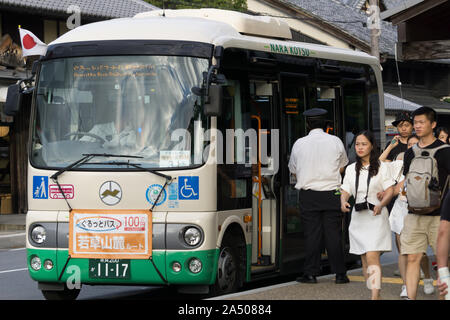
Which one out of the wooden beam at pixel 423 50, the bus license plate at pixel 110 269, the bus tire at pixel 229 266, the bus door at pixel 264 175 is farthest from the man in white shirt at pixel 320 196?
the wooden beam at pixel 423 50

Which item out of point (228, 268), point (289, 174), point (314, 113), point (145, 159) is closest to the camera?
point (145, 159)

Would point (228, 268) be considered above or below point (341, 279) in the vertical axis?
above

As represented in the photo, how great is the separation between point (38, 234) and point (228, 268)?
6.47 ft

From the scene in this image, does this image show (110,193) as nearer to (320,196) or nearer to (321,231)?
(320,196)

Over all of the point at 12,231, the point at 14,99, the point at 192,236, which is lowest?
the point at 12,231

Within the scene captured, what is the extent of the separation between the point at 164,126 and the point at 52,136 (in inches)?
48.2

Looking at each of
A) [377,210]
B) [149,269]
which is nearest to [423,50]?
[377,210]

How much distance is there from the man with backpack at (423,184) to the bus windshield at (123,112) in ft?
7.34

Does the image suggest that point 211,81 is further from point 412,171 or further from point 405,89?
point 405,89

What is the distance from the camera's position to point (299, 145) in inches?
419

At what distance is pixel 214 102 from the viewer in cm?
936

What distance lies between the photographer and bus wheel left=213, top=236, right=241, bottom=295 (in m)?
9.70

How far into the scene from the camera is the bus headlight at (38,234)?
9.71 metres

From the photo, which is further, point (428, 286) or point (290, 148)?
point (290, 148)
